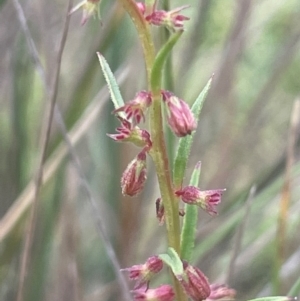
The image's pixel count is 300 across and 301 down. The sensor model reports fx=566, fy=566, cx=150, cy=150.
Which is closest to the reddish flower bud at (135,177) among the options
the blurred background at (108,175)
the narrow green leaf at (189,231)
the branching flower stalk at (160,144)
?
the branching flower stalk at (160,144)

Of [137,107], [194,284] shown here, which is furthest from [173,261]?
[137,107]

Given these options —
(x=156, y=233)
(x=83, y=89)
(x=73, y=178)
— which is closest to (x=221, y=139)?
(x=156, y=233)

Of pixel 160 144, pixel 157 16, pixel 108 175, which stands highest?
pixel 157 16

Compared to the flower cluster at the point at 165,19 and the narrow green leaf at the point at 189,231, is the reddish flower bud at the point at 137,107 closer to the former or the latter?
the flower cluster at the point at 165,19

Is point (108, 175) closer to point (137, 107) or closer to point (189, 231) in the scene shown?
point (189, 231)

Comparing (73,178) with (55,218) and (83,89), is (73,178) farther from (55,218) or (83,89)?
(83,89)

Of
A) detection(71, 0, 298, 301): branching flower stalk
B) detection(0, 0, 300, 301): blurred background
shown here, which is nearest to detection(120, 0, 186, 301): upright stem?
detection(71, 0, 298, 301): branching flower stalk

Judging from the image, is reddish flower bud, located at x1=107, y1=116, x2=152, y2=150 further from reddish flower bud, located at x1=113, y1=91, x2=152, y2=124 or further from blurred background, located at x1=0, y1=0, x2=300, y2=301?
blurred background, located at x1=0, y1=0, x2=300, y2=301
